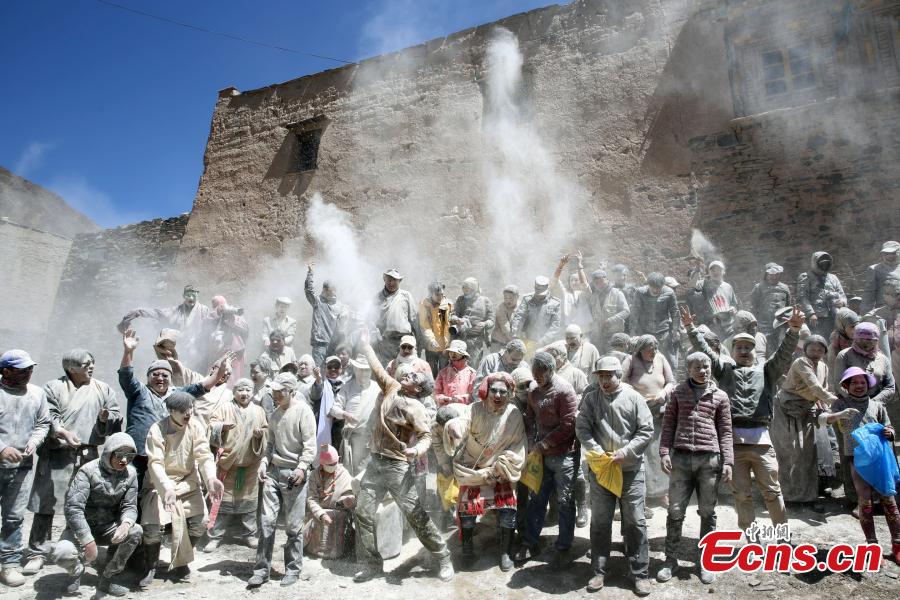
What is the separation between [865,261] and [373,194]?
873cm

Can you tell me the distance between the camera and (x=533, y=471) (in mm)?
4906

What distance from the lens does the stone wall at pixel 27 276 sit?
70.4 feet

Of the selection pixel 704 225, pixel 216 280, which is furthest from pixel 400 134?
pixel 704 225

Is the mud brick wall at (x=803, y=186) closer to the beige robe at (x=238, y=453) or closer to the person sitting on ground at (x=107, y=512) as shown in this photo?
the beige robe at (x=238, y=453)

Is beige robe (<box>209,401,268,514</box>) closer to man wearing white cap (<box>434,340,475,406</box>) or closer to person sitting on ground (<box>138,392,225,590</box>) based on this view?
person sitting on ground (<box>138,392,225,590</box>)

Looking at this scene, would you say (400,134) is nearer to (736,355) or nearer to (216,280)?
(216,280)

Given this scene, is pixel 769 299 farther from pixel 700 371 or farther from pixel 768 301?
pixel 700 371

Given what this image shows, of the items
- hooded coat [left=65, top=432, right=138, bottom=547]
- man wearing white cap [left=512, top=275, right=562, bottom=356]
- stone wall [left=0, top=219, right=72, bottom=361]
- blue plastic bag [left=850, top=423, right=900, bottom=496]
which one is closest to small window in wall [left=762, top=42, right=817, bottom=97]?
man wearing white cap [left=512, top=275, right=562, bottom=356]

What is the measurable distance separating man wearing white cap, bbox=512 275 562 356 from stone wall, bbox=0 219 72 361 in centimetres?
1996

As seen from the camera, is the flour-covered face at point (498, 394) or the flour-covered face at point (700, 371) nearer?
the flour-covered face at point (700, 371)

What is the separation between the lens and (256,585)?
4633 millimetres

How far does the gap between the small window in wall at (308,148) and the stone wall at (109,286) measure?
135 inches

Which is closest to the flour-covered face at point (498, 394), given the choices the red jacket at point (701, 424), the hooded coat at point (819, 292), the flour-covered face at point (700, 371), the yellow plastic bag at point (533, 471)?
the yellow plastic bag at point (533, 471)

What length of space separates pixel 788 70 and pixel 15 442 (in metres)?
11.0
